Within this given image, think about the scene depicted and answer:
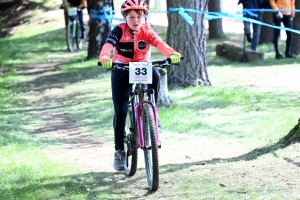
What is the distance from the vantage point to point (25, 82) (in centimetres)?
1533

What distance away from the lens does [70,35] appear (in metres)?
19.8

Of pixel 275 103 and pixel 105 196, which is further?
pixel 275 103

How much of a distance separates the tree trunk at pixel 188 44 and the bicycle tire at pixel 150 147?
226 inches

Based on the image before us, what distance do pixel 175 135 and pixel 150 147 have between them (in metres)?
2.85

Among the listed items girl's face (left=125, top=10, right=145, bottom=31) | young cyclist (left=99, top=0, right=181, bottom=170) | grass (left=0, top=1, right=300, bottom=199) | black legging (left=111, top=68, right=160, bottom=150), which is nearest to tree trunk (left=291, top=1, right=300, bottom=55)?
grass (left=0, top=1, right=300, bottom=199)

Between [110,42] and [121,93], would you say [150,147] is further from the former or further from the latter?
[110,42]

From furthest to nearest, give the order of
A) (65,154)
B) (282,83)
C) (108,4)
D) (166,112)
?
1. (108,4)
2. (282,83)
3. (166,112)
4. (65,154)

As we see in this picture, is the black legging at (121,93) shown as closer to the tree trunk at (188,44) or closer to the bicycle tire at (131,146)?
the bicycle tire at (131,146)

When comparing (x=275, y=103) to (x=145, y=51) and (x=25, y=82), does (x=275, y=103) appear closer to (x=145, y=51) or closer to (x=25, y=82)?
(x=145, y=51)

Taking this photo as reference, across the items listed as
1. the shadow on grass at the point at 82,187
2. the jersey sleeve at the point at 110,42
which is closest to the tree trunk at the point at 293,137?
the shadow on grass at the point at 82,187

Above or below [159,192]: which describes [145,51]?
above

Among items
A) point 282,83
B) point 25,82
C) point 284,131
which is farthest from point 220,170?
point 25,82

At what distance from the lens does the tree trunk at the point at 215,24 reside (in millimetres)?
20562

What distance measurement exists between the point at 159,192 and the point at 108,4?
38.7 ft
